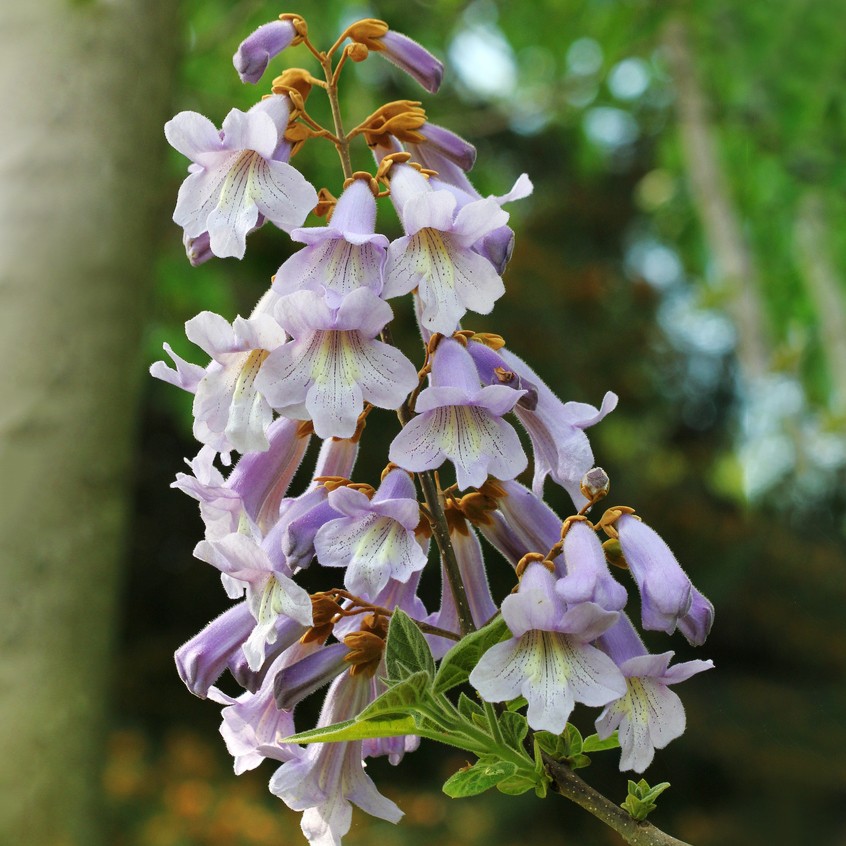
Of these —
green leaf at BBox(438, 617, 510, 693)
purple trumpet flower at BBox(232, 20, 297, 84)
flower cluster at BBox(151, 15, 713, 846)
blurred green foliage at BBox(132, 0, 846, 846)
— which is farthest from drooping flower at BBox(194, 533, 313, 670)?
blurred green foliage at BBox(132, 0, 846, 846)

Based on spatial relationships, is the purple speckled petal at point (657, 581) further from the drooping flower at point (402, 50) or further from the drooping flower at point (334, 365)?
the drooping flower at point (402, 50)

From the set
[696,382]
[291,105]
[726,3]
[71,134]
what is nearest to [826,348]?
[726,3]

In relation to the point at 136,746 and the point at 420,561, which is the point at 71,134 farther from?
the point at 136,746

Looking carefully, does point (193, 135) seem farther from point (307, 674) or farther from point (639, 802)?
point (639, 802)

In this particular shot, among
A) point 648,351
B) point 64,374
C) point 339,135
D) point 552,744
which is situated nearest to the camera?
point 552,744

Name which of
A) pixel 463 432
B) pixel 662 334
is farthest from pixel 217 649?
pixel 662 334

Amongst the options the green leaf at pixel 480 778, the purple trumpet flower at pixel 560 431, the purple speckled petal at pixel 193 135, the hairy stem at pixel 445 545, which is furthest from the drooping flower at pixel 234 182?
the green leaf at pixel 480 778
